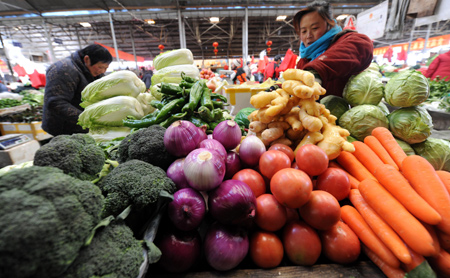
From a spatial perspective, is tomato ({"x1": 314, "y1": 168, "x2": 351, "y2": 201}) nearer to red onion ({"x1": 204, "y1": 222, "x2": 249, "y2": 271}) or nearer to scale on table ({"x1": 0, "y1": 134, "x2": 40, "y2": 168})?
red onion ({"x1": 204, "y1": 222, "x2": 249, "y2": 271})

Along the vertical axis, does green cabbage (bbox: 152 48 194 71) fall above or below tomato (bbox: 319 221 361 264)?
above

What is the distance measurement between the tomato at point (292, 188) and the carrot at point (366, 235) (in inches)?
14.5

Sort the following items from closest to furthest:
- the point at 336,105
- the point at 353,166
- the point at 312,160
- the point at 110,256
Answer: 1. the point at 110,256
2. the point at 312,160
3. the point at 353,166
4. the point at 336,105

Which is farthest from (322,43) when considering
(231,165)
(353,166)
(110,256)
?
(110,256)

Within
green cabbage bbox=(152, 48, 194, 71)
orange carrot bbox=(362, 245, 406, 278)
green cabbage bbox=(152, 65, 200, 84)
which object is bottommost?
orange carrot bbox=(362, 245, 406, 278)

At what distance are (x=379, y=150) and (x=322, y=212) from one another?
80 centimetres

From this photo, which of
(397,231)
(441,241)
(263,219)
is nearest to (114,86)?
(263,219)

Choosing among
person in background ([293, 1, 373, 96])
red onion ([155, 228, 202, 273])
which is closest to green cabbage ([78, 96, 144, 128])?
red onion ([155, 228, 202, 273])

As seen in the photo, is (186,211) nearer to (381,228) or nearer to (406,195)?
(381,228)

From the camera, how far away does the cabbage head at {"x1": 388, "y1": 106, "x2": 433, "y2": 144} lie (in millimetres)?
1441

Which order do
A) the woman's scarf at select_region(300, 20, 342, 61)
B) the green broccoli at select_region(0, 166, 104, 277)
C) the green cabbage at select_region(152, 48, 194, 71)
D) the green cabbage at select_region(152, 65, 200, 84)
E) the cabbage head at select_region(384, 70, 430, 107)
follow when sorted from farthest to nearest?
the green cabbage at select_region(152, 48, 194, 71), the green cabbage at select_region(152, 65, 200, 84), the woman's scarf at select_region(300, 20, 342, 61), the cabbage head at select_region(384, 70, 430, 107), the green broccoli at select_region(0, 166, 104, 277)

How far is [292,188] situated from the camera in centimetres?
88

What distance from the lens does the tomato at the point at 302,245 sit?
0.89m

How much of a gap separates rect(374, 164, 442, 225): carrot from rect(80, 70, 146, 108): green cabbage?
7.45ft
